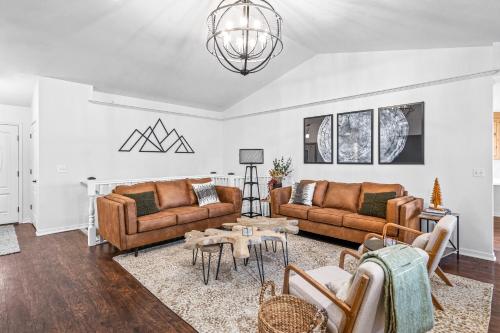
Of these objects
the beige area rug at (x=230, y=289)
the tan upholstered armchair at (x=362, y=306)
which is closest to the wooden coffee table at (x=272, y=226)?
the beige area rug at (x=230, y=289)

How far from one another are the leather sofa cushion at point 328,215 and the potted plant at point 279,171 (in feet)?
4.64

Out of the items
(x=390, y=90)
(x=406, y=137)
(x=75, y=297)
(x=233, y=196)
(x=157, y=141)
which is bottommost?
(x=75, y=297)

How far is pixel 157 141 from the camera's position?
19.9 feet

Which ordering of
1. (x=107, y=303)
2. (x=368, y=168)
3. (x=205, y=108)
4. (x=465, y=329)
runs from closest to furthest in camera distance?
(x=465, y=329)
(x=107, y=303)
(x=368, y=168)
(x=205, y=108)

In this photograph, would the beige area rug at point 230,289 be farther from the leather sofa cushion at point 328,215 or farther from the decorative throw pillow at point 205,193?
the decorative throw pillow at point 205,193

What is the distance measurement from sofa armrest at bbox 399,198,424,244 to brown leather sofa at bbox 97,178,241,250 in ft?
8.45

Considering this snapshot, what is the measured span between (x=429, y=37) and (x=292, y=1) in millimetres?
1830

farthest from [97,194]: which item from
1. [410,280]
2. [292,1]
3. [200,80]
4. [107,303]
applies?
[410,280]

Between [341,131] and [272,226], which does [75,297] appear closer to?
[272,226]

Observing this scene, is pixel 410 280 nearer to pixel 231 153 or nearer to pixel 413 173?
pixel 413 173

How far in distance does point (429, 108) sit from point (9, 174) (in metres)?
7.81

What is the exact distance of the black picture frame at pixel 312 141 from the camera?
16.9ft

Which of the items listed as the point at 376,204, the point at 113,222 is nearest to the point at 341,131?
the point at 376,204

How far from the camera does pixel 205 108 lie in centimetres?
695
